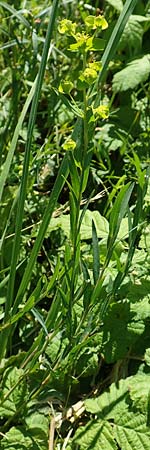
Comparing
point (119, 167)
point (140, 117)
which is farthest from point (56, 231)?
point (140, 117)

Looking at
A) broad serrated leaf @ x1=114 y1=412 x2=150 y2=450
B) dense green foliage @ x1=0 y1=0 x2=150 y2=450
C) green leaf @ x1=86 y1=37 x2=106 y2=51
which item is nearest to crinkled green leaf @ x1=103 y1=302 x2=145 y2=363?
dense green foliage @ x1=0 y1=0 x2=150 y2=450

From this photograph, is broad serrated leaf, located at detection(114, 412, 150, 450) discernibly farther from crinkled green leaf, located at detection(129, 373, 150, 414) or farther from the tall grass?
the tall grass

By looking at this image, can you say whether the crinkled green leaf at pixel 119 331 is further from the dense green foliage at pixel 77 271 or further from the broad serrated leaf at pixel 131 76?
the broad serrated leaf at pixel 131 76

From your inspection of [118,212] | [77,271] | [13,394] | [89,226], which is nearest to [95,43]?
[118,212]

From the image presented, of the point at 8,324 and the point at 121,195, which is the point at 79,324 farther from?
the point at 121,195

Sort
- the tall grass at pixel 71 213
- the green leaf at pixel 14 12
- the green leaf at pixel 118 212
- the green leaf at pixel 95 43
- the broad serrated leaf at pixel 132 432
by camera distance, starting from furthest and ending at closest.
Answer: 1. the green leaf at pixel 14 12
2. the broad serrated leaf at pixel 132 432
3. the green leaf at pixel 118 212
4. the tall grass at pixel 71 213
5. the green leaf at pixel 95 43

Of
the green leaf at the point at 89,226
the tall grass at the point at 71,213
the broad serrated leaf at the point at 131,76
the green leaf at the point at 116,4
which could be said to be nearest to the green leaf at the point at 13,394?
the tall grass at the point at 71,213

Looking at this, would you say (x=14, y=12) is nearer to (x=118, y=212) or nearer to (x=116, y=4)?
(x=116, y=4)

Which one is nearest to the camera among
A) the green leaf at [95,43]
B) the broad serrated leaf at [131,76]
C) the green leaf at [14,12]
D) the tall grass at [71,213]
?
the green leaf at [95,43]
